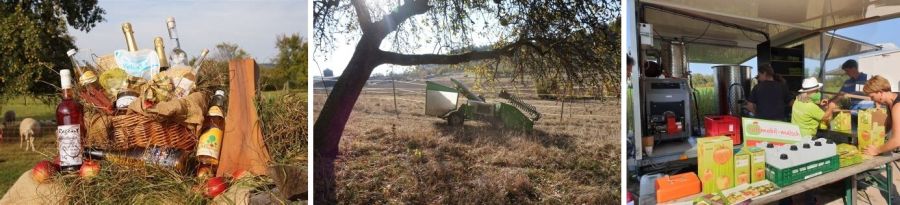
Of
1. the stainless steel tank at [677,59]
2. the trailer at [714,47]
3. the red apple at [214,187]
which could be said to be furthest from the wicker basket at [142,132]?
the stainless steel tank at [677,59]

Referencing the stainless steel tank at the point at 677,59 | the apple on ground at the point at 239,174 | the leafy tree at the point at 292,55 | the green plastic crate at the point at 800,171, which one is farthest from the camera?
the stainless steel tank at the point at 677,59

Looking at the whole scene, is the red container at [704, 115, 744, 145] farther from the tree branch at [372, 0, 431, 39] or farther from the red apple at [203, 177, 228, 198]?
the red apple at [203, 177, 228, 198]

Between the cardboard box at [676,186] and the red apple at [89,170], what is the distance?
2.44 meters

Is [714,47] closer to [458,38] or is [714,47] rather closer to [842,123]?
[842,123]

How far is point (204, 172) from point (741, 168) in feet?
8.27

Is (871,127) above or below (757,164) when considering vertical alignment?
above

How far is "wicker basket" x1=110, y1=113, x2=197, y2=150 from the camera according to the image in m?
2.10

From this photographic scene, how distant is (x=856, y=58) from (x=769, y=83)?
596 millimetres

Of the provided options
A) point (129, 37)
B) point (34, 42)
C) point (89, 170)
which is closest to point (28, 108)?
point (34, 42)

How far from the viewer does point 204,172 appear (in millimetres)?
2158

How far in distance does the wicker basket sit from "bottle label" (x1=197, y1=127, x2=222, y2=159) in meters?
0.13

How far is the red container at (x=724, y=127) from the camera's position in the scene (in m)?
2.96

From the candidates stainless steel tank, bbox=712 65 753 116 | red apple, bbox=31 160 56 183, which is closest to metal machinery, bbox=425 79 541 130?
red apple, bbox=31 160 56 183

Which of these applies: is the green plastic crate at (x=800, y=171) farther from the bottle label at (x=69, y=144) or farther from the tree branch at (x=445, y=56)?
the bottle label at (x=69, y=144)
